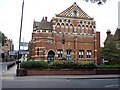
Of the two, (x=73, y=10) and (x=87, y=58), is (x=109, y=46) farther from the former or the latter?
(x=73, y=10)

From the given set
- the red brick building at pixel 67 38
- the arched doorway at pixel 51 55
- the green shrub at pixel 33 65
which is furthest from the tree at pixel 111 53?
the green shrub at pixel 33 65

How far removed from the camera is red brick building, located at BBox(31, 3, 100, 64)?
5469cm

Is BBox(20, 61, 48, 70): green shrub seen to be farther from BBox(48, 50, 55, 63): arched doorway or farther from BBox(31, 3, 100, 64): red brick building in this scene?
BBox(48, 50, 55, 63): arched doorway

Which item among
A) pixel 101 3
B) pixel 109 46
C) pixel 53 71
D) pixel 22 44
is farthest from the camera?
pixel 109 46

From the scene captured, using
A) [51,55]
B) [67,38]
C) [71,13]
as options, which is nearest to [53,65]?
[51,55]

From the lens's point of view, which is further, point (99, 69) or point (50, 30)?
point (50, 30)

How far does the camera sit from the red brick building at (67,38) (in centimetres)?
5469

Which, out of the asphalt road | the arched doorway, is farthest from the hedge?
the arched doorway

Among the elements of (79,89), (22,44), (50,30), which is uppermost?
(50,30)

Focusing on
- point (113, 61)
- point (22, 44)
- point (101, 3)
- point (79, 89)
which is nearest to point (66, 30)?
point (113, 61)

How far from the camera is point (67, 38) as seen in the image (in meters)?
57.0

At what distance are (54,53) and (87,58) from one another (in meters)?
8.04

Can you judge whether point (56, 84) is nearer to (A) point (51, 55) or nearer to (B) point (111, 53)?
(B) point (111, 53)

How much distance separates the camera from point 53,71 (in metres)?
33.2
